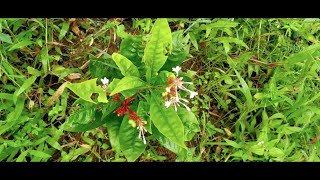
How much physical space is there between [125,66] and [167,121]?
37 centimetres

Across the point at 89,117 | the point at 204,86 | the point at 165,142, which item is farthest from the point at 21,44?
the point at 204,86

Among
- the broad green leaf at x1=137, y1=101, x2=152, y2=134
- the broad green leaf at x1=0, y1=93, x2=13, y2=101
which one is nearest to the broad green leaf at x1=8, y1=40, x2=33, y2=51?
the broad green leaf at x1=0, y1=93, x2=13, y2=101

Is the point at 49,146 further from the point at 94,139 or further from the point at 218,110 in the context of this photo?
the point at 218,110

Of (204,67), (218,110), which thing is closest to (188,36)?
(204,67)

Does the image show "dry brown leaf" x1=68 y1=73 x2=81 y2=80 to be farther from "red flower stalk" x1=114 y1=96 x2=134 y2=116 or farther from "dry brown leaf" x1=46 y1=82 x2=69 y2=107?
"red flower stalk" x1=114 y1=96 x2=134 y2=116

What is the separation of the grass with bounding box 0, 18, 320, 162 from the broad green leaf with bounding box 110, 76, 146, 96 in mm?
626

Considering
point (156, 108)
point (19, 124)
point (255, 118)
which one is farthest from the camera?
point (255, 118)

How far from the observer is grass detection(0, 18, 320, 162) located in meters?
2.87

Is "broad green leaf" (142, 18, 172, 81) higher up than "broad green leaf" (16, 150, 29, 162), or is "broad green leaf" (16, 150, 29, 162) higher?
"broad green leaf" (142, 18, 172, 81)

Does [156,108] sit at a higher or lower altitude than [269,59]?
lower
